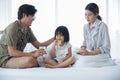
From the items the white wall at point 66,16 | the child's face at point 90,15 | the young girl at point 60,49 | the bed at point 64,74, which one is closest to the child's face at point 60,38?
the young girl at point 60,49

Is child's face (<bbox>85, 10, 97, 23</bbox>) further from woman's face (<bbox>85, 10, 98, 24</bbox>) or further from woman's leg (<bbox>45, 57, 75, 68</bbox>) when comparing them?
woman's leg (<bbox>45, 57, 75, 68</bbox>)

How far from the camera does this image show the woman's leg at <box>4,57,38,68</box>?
7.32 feet

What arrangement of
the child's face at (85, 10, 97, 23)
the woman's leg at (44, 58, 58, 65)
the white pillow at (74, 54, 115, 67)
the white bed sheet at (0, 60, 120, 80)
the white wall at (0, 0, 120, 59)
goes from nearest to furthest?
the white bed sheet at (0, 60, 120, 80), the white pillow at (74, 54, 115, 67), the woman's leg at (44, 58, 58, 65), the child's face at (85, 10, 97, 23), the white wall at (0, 0, 120, 59)

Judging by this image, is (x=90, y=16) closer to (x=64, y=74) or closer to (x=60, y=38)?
(x=60, y=38)

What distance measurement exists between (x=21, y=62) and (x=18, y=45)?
9.3 inches

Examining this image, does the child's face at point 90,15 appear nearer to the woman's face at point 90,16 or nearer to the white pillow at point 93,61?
the woman's face at point 90,16

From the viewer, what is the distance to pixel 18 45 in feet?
7.97

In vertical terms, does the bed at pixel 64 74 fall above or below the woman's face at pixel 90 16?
below

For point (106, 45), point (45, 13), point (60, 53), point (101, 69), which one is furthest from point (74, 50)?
point (45, 13)

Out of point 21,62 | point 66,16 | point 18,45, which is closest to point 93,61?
point 21,62

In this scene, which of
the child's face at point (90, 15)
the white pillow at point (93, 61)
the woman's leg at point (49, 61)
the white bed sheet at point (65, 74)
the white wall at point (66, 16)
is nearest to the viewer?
the white bed sheet at point (65, 74)

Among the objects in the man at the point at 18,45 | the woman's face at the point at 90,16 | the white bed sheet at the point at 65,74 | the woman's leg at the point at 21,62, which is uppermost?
the woman's face at the point at 90,16

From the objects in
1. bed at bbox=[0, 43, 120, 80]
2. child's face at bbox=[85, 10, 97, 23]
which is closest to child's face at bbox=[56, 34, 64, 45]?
child's face at bbox=[85, 10, 97, 23]

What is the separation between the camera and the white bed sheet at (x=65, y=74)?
1.93 metres
